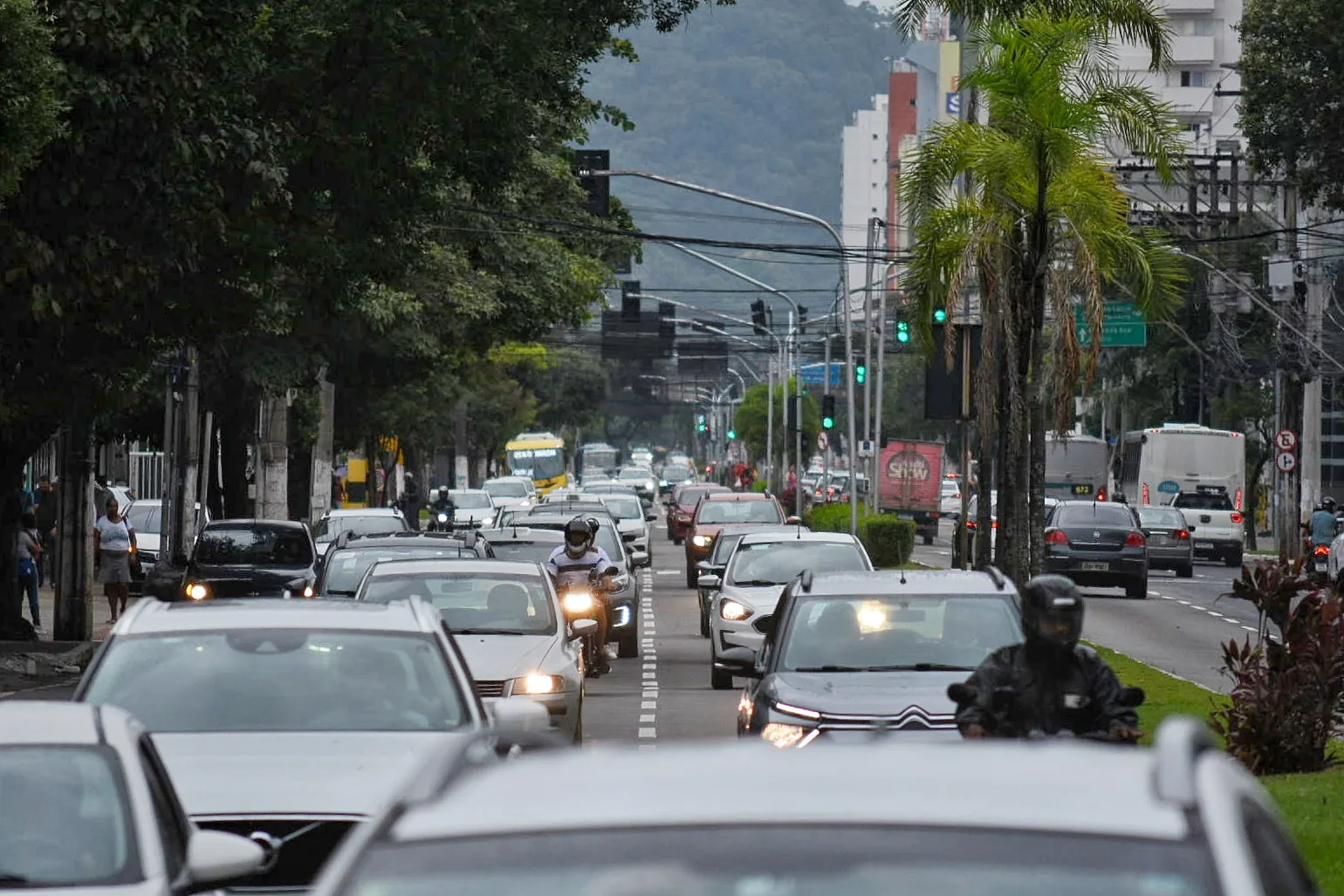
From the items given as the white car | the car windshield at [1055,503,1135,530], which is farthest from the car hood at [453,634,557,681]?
the car windshield at [1055,503,1135,530]

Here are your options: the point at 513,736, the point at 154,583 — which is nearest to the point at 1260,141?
the point at 154,583

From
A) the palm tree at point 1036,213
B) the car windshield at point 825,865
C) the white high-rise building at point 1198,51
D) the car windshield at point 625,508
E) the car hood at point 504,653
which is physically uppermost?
the white high-rise building at point 1198,51

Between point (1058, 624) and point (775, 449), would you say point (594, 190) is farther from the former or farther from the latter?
point (775, 449)

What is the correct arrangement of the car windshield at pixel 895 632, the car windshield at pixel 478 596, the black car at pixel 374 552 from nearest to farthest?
the car windshield at pixel 895 632, the car windshield at pixel 478 596, the black car at pixel 374 552

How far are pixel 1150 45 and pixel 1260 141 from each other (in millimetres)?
19830

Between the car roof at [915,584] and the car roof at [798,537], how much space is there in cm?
986

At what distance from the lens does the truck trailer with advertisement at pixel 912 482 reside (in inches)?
2672

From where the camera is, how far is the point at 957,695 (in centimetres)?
830

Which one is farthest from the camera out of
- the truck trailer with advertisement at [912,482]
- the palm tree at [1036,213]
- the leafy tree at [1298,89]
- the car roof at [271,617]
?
the truck trailer with advertisement at [912,482]

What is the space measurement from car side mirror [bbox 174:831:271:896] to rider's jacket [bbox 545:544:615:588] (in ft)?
50.9

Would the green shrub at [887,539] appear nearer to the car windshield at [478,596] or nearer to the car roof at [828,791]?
the car windshield at [478,596]

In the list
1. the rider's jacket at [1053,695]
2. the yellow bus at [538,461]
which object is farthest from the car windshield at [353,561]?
the yellow bus at [538,461]

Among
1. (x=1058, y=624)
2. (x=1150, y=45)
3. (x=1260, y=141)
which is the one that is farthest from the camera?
(x=1260, y=141)

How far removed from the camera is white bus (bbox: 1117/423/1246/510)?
58.2 metres
